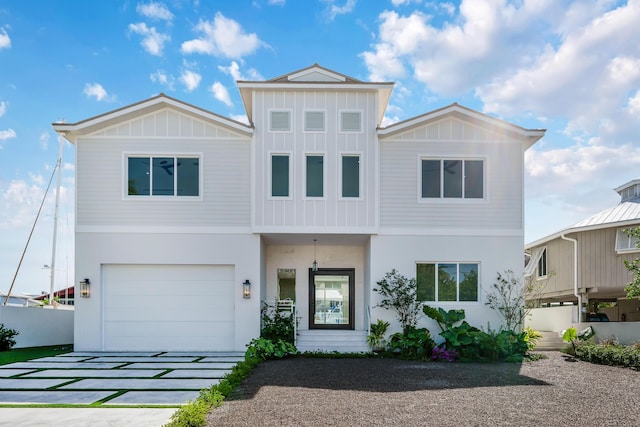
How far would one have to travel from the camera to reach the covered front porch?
1505cm

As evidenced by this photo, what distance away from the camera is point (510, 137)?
45.3 ft

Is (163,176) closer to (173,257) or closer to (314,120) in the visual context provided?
(173,257)

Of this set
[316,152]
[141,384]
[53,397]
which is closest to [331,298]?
[316,152]

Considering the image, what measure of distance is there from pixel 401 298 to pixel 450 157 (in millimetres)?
3901

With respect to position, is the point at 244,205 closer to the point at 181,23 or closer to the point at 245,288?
the point at 245,288

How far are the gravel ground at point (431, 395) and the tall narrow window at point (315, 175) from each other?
14.5 ft

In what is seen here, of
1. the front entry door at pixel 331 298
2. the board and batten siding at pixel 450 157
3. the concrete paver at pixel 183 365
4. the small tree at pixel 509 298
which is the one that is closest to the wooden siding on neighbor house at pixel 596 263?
the small tree at pixel 509 298

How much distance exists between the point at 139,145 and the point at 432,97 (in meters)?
7.95

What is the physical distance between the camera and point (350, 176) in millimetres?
13664

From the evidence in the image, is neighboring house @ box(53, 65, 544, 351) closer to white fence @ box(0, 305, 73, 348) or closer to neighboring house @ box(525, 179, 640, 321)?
white fence @ box(0, 305, 73, 348)

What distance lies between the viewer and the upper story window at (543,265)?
21.7 meters

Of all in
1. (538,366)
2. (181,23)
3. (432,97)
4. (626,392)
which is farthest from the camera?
(432,97)

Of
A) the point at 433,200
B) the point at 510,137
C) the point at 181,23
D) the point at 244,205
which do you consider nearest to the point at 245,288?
the point at 244,205

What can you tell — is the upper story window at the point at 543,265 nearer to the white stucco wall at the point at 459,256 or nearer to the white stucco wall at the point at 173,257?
the white stucco wall at the point at 459,256
